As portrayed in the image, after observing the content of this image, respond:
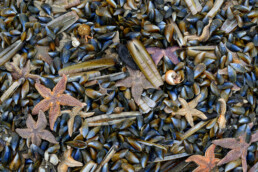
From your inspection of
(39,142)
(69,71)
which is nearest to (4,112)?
(39,142)

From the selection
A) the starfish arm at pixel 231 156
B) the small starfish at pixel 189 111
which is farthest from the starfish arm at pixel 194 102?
the starfish arm at pixel 231 156

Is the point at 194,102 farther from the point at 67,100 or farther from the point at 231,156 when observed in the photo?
the point at 67,100

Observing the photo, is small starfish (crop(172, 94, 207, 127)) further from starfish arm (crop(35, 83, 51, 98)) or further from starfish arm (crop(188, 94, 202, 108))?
starfish arm (crop(35, 83, 51, 98))

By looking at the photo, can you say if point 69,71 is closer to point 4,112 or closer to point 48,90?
point 48,90

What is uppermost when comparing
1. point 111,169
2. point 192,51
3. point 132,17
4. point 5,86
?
point 132,17

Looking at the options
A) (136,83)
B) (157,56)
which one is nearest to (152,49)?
(157,56)

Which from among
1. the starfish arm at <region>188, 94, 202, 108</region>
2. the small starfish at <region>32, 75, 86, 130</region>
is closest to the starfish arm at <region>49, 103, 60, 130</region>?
the small starfish at <region>32, 75, 86, 130</region>

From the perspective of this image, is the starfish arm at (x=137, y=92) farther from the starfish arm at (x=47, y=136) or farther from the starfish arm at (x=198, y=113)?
the starfish arm at (x=47, y=136)
